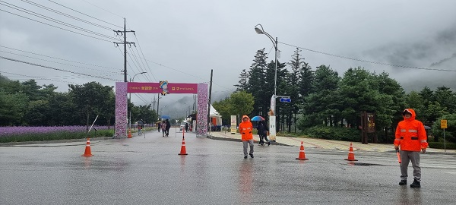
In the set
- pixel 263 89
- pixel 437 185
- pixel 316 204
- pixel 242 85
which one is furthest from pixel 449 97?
pixel 316 204

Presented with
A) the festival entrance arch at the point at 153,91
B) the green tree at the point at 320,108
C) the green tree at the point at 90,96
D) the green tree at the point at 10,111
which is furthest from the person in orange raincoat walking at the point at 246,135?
the green tree at the point at 10,111

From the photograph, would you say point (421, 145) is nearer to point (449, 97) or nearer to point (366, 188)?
point (366, 188)

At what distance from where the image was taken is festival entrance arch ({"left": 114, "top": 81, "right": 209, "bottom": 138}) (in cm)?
3350

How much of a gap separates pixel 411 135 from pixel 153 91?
93.6ft

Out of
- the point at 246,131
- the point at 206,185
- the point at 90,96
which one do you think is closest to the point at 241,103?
the point at 90,96

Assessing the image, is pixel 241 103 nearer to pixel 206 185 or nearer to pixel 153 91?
pixel 153 91

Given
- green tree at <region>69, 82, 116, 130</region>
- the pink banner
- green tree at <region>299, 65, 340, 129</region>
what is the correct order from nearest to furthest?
green tree at <region>69, 82, 116, 130</region> < the pink banner < green tree at <region>299, 65, 340, 129</region>

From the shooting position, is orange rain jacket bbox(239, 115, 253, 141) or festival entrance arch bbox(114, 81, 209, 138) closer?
orange rain jacket bbox(239, 115, 253, 141)

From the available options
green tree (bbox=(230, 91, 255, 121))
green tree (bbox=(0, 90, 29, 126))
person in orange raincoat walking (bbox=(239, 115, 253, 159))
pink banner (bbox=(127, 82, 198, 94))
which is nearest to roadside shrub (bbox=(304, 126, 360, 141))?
pink banner (bbox=(127, 82, 198, 94))

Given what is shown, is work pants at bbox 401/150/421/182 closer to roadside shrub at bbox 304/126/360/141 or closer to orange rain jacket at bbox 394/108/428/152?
orange rain jacket at bbox 394/108/428/152

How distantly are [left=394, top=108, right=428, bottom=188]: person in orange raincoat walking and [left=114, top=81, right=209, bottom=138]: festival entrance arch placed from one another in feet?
91.0

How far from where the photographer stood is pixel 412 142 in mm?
8188

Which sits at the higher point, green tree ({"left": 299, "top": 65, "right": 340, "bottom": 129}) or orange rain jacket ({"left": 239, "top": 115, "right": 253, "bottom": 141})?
green tree ({"left": 299, "top": 65, "right": 340, "bottom": 129})

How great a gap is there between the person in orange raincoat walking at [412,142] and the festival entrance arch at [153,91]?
27.7 meters
